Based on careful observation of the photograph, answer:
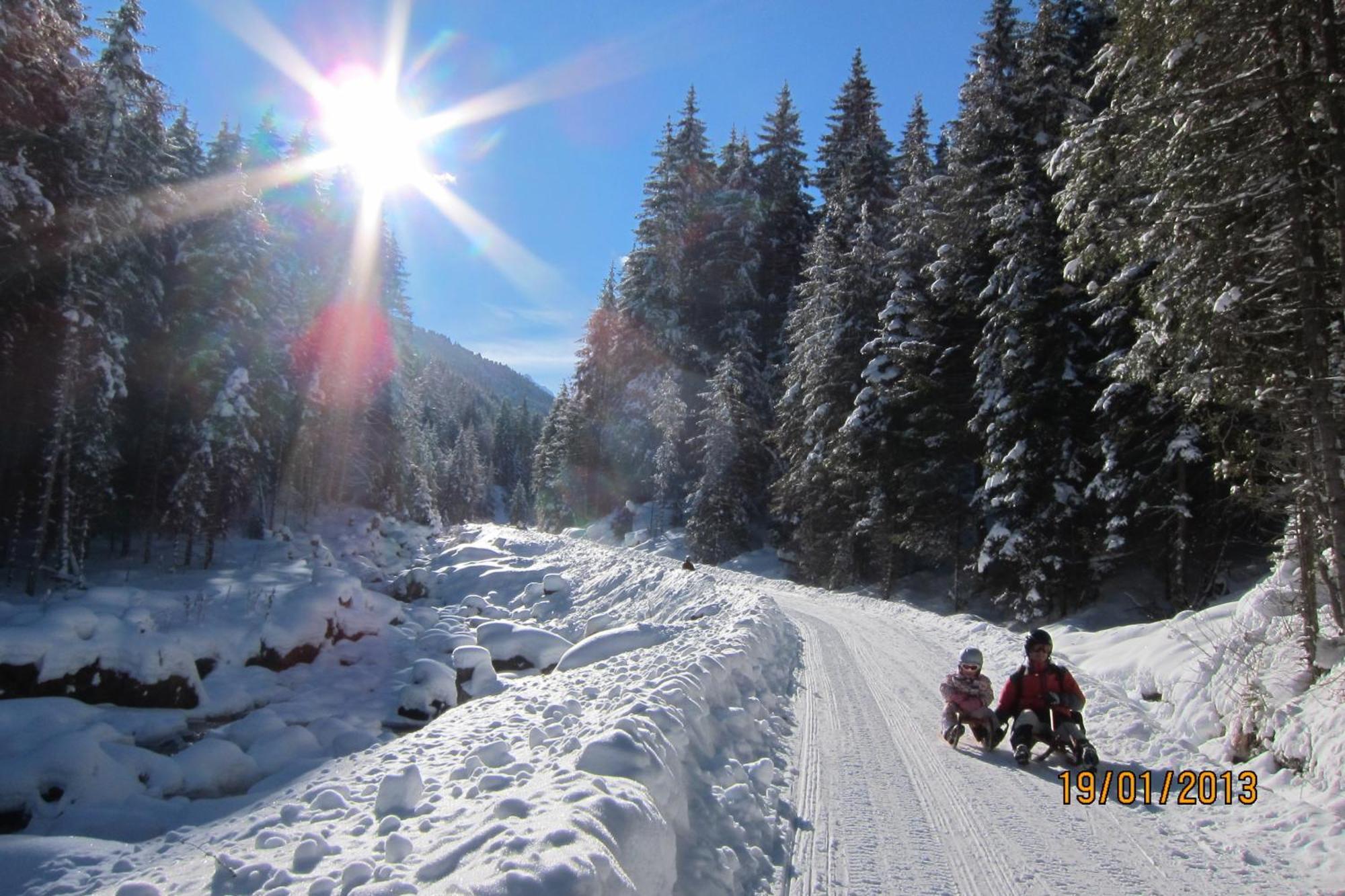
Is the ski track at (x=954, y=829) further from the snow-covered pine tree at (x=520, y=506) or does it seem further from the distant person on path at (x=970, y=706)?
the snow-covered pine tree at (x=520, y=506)

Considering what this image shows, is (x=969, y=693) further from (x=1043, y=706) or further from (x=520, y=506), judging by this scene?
(x=520, y=506)

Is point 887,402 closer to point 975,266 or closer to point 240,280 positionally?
point 975,266

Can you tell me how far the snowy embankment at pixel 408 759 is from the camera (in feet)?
14.2

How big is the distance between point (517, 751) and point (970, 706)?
4617mm

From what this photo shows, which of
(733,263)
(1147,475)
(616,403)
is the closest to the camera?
(1147,475)

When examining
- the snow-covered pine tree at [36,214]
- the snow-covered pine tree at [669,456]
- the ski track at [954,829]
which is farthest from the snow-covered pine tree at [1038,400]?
the snow-covered pine tree at [669,456]

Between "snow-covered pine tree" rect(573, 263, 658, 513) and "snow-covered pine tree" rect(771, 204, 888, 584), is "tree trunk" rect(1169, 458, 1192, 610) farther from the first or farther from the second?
"snow-covered pine tree" rect(573, 263, 658, 513)

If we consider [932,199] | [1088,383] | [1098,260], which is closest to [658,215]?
[932,199]

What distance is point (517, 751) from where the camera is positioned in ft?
20.9

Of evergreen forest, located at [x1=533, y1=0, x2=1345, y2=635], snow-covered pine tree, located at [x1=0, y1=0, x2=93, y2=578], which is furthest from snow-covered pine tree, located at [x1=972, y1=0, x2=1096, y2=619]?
snow-covered pine tree, located at [x1=0, y1=0, x2=93, y2=578]

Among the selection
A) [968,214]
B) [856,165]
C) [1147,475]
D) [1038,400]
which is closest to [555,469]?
[856,165]

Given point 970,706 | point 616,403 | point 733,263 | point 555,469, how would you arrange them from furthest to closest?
point 555,469, point 616,403, point 733,263, point 970,706
